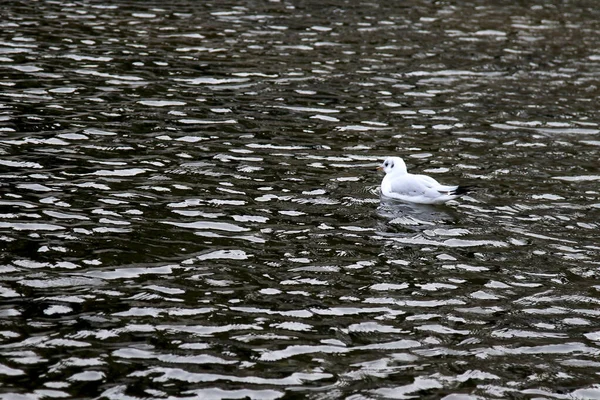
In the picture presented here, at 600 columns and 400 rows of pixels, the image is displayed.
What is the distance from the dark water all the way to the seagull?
9.6 inches

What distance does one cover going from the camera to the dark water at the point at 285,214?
374 inches

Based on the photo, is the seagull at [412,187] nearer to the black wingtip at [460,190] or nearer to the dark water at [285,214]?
the black wingtip at [460,190]

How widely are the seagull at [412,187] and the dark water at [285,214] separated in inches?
9.6

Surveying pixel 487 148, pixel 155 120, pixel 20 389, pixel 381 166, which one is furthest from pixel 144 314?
pixel 487 148

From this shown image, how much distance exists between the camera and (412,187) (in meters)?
15.1

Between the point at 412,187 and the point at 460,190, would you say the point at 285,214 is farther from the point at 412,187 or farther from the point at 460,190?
the point at 460,190

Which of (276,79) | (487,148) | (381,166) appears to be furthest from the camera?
(276,79)

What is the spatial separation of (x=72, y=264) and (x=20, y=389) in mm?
2932

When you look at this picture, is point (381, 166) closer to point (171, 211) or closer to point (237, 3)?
point (171, 211)

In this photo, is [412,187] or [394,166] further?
[394,166]

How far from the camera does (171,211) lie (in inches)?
535

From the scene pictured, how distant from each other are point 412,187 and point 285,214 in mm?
2325

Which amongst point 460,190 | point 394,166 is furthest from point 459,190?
point 394,166

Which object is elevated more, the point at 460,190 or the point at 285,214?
the point at 460,190
